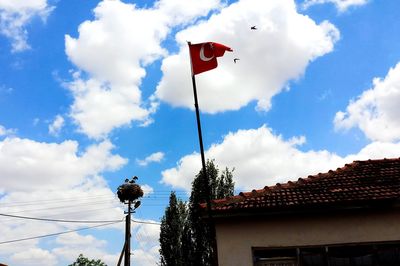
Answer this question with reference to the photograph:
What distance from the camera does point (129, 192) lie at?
20.5 meters

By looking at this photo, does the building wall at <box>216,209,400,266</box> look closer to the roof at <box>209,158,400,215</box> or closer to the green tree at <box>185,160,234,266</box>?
the roof at <box>209,158,400,215</box>

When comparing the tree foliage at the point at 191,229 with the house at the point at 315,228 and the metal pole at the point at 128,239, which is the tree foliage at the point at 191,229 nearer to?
the metal pole at the point at 128,239

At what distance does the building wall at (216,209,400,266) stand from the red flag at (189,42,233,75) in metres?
4.43

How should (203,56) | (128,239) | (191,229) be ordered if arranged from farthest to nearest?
(191,229) → (128,239) → (203,56)

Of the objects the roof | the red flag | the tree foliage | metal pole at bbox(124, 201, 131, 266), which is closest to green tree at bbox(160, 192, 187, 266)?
the tree foliage

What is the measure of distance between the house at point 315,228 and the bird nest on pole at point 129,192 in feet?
32.6

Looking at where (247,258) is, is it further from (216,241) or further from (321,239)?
(321,239)

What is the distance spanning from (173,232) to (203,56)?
22.5 m

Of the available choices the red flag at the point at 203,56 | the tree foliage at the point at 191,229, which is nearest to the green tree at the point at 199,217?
the tree foliage at the point at 191,229

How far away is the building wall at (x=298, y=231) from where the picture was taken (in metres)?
10.5

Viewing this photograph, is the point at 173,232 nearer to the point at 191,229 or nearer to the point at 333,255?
the point at 191,229

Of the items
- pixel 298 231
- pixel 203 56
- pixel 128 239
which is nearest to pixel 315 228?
pixel 298 231

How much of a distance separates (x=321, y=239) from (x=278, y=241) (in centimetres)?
112

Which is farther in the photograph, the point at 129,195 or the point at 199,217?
the point at 199,217
